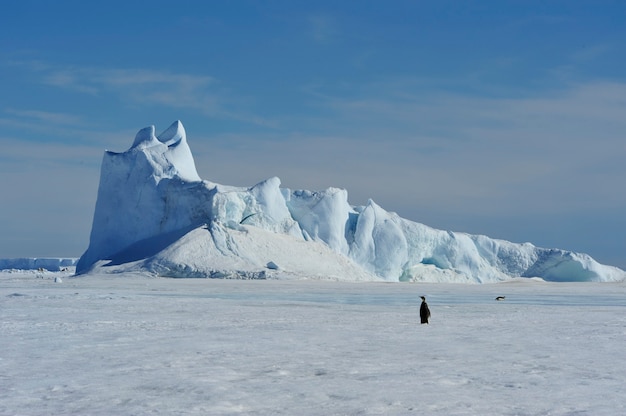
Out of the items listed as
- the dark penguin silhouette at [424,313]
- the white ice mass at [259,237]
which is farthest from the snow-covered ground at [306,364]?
the white ice mass at [259,237]

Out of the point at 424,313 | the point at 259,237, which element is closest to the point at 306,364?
the point at 424,313

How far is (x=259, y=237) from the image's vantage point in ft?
130

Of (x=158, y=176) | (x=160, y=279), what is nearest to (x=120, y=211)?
(x=158, y=176)

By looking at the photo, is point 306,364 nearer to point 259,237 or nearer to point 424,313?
point 424,313

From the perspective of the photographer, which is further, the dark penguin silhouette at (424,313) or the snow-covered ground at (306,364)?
the dark penguin silhouette at (424,313)

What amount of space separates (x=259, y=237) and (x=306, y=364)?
1224 inches

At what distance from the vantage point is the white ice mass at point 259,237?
125 ft

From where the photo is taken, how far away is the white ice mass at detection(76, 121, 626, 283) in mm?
38000

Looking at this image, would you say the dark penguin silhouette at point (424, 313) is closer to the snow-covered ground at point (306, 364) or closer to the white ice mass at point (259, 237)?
the snow-covered ground at point (306, 364)

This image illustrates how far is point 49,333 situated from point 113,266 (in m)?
26.9

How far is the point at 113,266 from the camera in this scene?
3778 centimetres

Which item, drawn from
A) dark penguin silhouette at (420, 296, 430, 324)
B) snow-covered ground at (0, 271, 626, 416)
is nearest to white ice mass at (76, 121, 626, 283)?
snow-covered ground at (0, 271, 626, 416)

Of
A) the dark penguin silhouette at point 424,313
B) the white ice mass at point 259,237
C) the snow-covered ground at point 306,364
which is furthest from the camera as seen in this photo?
the white ice mass at point 259,237

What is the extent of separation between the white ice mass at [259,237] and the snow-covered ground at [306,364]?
22.4m
